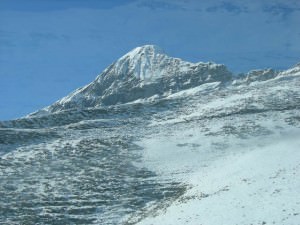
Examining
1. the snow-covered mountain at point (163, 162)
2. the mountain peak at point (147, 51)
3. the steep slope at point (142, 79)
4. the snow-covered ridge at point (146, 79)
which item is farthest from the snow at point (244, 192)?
the mountain peak at point (147, 51)

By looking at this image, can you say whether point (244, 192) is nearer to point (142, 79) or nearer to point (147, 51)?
point (142, 79)

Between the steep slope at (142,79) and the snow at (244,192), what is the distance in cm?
10315

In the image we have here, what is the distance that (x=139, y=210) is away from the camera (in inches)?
2044

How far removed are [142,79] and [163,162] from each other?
4517 inches

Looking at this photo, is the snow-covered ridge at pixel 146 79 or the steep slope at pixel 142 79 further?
the steep slope at pixel 142 79

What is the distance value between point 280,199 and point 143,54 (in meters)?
157

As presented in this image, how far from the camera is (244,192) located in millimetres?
45406

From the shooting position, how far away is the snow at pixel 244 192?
38.8m

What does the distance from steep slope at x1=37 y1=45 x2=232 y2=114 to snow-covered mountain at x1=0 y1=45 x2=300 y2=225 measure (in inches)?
2393

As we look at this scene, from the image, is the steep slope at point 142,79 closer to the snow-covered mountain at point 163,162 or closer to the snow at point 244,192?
the snow-covered mountain at point 163,162

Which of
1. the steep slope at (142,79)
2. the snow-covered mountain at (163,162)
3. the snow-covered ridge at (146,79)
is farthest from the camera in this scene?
the steep slope at (142,79)

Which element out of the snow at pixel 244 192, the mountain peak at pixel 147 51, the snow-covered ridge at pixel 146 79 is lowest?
the snow at pixel 244 192

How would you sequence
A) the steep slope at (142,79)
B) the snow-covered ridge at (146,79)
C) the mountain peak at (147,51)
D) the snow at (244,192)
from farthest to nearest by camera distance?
1. the mountain peak at (147,51)
2. the steep slope at (142,79)
3. the snow-covered ridge at (146,79)
4. the snow at (244,192)

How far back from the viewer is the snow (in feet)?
127
